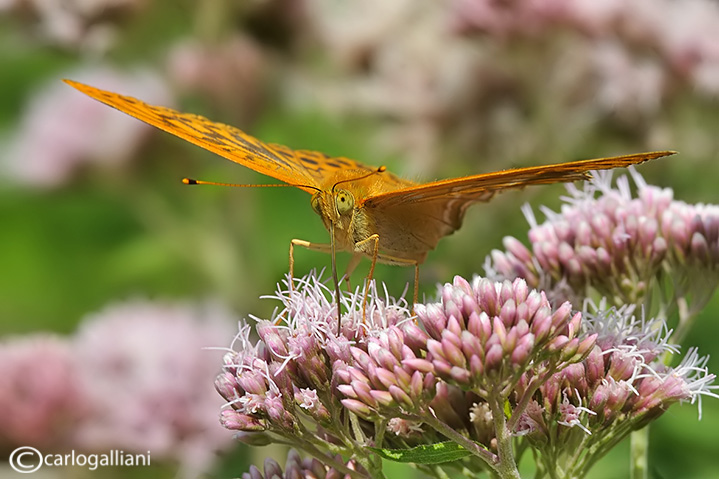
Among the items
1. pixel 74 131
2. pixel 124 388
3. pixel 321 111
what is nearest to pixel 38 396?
pixel 124 388

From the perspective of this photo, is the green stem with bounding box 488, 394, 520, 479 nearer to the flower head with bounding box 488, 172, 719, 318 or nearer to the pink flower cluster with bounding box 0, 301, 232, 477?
the flower head with bounding box 488, 172, 719, 318

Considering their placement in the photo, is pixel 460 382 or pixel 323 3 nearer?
pixel 460 382

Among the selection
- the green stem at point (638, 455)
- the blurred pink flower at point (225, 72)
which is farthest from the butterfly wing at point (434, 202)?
the blurred pink flower at point (225, 72)

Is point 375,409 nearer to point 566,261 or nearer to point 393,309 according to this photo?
point 393,309

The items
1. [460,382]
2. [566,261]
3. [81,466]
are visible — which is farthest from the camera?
[81,466]

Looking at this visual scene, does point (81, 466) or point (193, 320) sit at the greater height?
point (193, 320)

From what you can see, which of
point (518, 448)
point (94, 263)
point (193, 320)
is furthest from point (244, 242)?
point (518, 448)

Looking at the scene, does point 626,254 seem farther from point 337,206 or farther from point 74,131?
point 74,131
